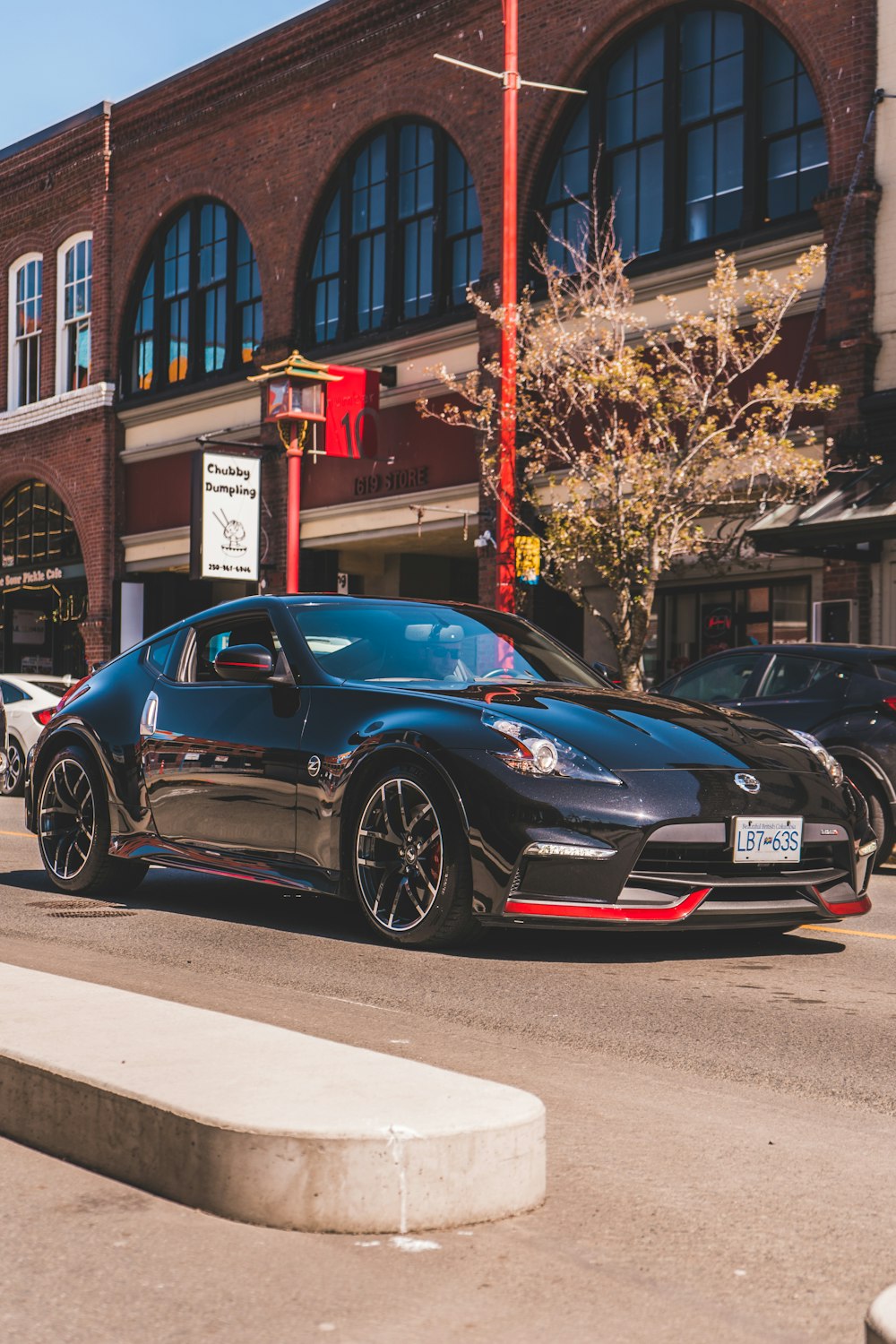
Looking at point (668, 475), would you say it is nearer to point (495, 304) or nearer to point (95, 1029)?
point (495, 304)

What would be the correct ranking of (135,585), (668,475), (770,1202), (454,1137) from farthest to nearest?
(135,585) → (668,475) → (770,1202) → (454,1137)

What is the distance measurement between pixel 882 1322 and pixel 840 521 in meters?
15.4

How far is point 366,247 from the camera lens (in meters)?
26.9

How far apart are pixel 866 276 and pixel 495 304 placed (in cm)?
629

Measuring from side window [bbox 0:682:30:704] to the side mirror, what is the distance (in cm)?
1160

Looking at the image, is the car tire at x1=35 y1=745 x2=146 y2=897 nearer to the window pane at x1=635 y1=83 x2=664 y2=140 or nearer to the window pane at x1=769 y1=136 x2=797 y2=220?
the window pane at x1=769 y1=136 x2=797 y2=220

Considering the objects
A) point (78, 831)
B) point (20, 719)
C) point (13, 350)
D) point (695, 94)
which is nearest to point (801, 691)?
point (78, 831)

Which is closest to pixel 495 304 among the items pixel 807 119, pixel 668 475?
→ pixel 807 119

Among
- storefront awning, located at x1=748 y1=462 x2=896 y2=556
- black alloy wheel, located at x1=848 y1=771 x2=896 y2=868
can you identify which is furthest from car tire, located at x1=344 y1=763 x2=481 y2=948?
storefront awning, located at x1=748 y1=462 x2=896 y2=556

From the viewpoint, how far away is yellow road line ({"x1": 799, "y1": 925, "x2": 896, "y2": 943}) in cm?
799

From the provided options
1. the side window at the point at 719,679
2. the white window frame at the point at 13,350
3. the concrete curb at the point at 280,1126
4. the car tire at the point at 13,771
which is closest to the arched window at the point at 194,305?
the white window frame at the point at 13,350

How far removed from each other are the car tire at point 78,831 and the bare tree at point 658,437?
8.95 metres

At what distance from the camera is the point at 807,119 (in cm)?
2031

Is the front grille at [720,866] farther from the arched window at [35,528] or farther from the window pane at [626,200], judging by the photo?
the arched window at [35,528]
